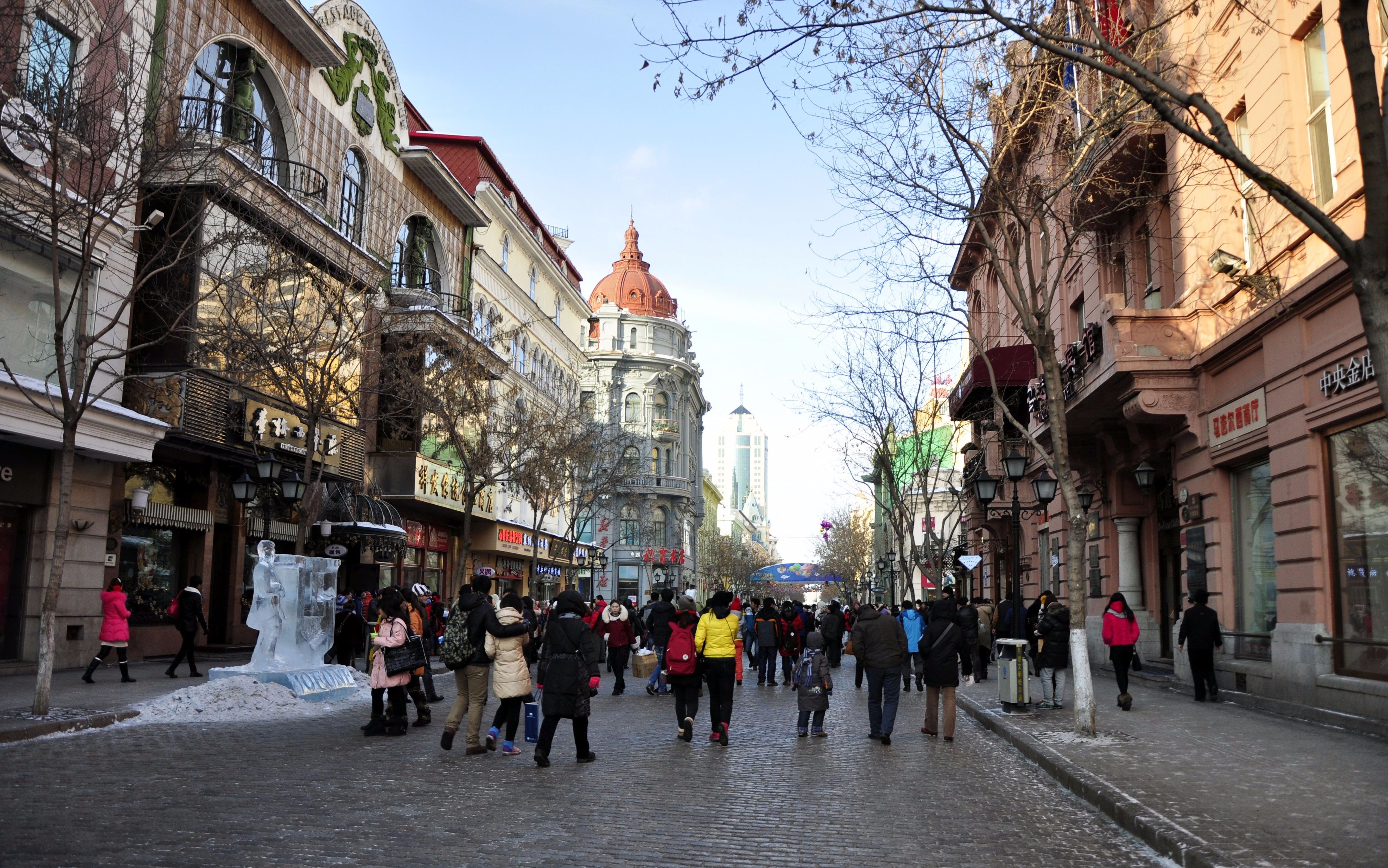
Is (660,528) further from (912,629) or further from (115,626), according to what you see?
(115,626)

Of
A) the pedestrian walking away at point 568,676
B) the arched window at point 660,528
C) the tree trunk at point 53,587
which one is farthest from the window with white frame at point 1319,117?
the arched window at point 660,528

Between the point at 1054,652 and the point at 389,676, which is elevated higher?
the point at 1054,652

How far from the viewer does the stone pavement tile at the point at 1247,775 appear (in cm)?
682

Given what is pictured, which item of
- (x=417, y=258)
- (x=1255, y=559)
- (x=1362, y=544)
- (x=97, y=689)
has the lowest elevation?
(x=97, y=689)

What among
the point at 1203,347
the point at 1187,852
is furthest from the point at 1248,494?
the point at 1187,852

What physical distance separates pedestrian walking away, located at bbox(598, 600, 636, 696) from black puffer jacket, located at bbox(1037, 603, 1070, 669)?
7.90m

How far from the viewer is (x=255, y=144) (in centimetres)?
2422

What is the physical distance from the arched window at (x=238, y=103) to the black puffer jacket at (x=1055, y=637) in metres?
17.1

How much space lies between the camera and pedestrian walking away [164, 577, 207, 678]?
62.1 feet

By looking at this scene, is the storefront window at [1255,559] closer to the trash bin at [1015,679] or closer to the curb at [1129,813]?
the trash bin at [1015,679]

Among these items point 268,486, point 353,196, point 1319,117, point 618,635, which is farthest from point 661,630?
point 353,196

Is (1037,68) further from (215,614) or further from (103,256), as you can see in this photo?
(215,614)

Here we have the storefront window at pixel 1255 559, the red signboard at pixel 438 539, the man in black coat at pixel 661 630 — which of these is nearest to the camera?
the storefront window at pixel 1255 559

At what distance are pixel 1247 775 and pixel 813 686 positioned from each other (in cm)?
513
